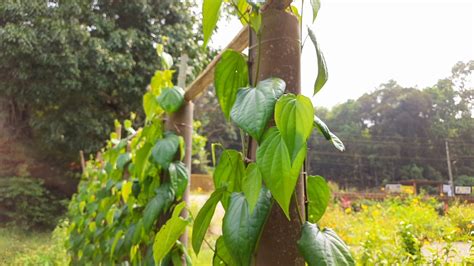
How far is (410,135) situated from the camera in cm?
87

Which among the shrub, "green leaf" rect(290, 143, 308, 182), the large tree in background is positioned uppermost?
the large tree in background

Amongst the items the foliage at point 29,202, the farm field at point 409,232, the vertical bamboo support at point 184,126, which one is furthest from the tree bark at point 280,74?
the foliage at point 29,202

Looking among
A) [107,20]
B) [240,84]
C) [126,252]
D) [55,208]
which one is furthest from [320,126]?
[55,208]

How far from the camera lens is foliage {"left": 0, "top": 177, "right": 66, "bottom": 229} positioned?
5367 millimetres

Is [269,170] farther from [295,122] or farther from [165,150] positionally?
[165,150]

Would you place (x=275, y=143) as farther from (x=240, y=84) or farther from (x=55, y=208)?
(x=55, y=208)

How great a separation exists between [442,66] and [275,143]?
1.74 feet

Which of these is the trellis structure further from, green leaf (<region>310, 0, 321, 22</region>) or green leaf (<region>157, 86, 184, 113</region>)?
green leaf (<region>157, 86, 184, 113</region>)

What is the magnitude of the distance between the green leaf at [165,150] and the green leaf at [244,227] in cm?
69

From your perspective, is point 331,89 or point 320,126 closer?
point 320,126

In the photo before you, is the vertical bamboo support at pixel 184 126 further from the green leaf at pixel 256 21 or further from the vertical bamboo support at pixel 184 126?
the green leaf at pixel 256 21

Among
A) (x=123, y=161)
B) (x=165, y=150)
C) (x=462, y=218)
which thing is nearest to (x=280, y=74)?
(x=462, y=218)

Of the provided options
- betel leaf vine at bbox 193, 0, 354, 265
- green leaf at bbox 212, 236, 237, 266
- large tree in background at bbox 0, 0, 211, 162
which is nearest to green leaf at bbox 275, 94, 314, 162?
betel leaf vine at bbox 193, 0, 354, 265

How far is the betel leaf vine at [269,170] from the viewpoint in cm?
44
